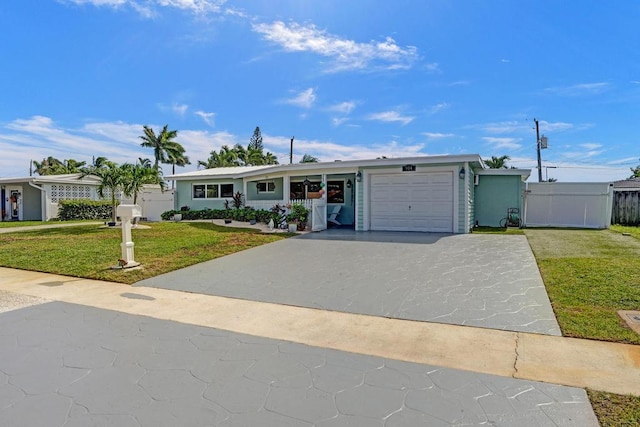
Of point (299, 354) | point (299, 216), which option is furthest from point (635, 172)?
point (299, 354)

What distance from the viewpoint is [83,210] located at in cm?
2231

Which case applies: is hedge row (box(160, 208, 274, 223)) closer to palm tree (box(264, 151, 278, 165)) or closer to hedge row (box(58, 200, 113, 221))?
hedge row (box(58, 200, 113, 221))

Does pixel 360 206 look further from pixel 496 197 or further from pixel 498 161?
pixel 498 161

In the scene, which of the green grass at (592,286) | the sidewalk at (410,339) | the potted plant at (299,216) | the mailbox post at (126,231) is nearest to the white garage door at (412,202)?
the potted plant at (299,216)

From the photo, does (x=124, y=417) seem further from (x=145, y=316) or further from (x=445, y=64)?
(x=445, y=64)

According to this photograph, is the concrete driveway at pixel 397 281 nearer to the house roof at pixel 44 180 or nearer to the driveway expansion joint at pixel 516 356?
the driveway expansion joint at pixel 516 356

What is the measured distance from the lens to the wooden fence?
16.7 meters

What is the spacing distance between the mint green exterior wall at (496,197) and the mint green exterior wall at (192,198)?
40.3ft

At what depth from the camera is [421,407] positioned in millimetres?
2361

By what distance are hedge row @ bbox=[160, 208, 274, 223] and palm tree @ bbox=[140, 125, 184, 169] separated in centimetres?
1887

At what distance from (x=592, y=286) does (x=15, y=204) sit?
29.7m

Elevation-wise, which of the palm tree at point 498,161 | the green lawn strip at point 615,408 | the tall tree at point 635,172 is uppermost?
the palm tree at point 498,161

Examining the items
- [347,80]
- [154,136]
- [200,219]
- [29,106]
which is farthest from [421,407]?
[154,136]

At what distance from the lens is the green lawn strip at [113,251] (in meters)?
7.09
